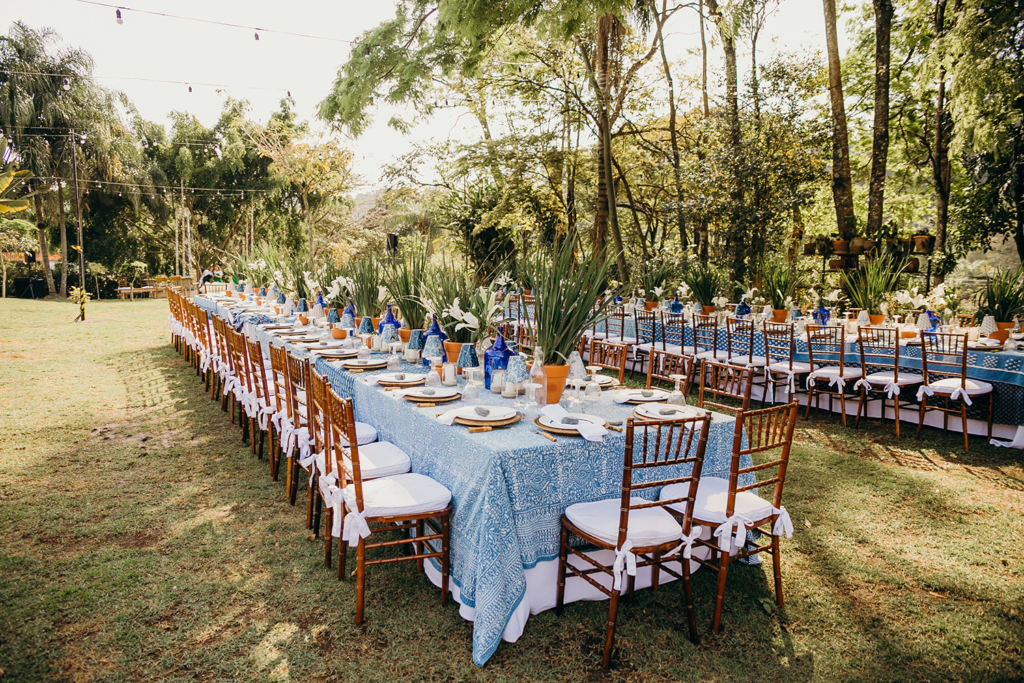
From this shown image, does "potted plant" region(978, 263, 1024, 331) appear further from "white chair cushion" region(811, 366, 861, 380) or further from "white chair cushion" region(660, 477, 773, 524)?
"white chair cushion" region(660, 477, 773, 524)

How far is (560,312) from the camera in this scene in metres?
3.03

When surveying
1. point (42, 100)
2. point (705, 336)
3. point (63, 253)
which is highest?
point (42, 100)

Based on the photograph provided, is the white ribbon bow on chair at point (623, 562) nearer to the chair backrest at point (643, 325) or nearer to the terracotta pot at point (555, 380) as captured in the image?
the terracotta pot at point (555, 380)

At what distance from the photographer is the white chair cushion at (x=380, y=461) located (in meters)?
2.88

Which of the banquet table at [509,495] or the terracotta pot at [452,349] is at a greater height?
the terracotta pot at [452,349]

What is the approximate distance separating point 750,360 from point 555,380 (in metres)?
3.90

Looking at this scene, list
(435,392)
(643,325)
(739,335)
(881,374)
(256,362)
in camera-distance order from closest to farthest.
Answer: (435,392) → (256,362) → (881,374) → (739,335) → (643,325)

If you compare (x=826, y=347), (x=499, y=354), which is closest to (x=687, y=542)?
(x=499, y=354)

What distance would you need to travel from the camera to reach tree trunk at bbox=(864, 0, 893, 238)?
8.51m

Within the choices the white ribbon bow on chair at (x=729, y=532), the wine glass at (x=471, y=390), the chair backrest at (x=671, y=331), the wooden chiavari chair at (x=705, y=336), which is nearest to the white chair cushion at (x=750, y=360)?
the wooden chiavari chair at (x=705, y=336)

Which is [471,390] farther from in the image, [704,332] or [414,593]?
[704,332]

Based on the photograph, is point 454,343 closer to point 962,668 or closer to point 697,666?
point 697,666

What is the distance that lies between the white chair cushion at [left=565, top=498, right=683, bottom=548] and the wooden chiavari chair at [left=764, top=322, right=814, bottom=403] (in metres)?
3.84

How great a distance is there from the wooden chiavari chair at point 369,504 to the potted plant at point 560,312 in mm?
834
